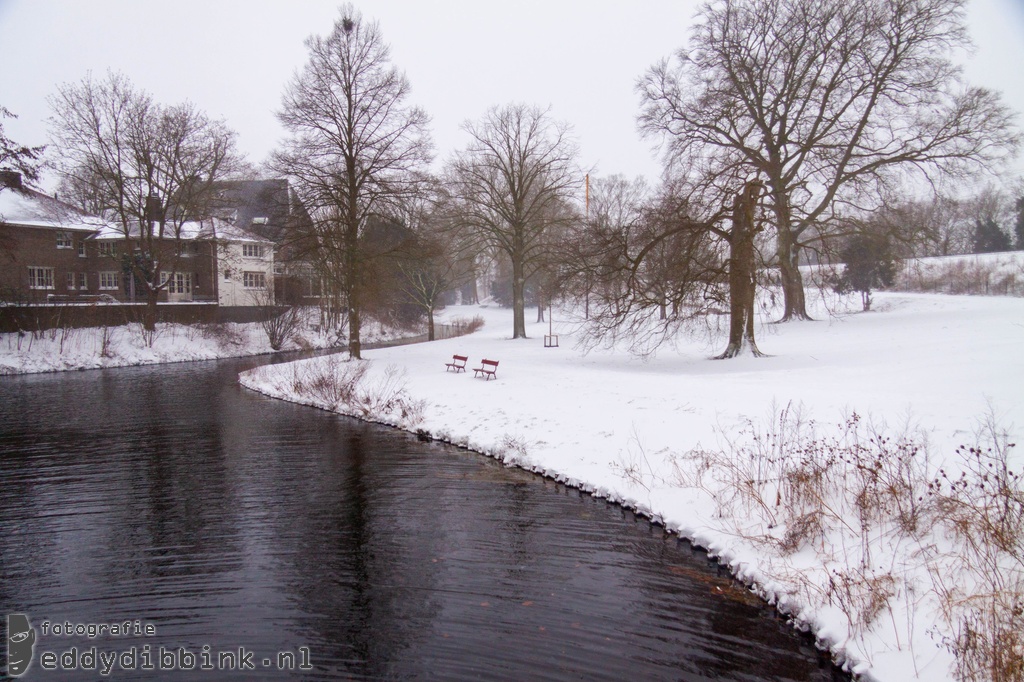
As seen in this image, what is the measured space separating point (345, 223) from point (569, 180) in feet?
49.1

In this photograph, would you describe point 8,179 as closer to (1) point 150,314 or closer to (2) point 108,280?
(1) point 150,314

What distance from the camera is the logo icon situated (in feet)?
20.2

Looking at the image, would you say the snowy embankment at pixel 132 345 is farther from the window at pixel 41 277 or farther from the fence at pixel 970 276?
the fence at pixel 970 276

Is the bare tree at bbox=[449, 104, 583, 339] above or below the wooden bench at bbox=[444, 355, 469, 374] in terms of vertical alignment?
above

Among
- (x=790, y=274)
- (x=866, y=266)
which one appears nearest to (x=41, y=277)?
(x=790, y=274)

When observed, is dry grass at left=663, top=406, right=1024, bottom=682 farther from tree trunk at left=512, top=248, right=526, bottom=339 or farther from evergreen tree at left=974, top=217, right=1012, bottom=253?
evergreen tree at left=974, top=217, right=1012, bottom=253

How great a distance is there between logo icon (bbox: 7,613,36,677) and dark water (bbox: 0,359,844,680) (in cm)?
14

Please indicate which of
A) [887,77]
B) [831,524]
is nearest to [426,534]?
[831,524]

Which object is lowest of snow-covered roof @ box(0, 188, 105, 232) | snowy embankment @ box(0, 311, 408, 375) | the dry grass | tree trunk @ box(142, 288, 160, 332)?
the dry grass

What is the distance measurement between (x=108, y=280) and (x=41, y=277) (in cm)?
495

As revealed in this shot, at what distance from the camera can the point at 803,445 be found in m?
10.6

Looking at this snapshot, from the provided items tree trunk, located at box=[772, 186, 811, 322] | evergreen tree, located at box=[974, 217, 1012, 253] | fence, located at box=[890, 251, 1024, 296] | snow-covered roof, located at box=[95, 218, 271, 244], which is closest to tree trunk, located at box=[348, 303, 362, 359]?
tree trunk, located at box=[772, 186, 811, 322]

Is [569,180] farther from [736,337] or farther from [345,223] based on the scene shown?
[736,337]

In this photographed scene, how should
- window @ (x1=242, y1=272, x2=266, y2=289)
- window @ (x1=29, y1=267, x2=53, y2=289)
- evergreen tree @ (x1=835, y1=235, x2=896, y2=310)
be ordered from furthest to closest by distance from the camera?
window @ (x1=242, y1=272, x2=266, y2=289) → window @ (x1=29, y1=267, x2=53, y2=289) → evergreen tree @ (x1=835, y1=235, x2=896, y2=310)
